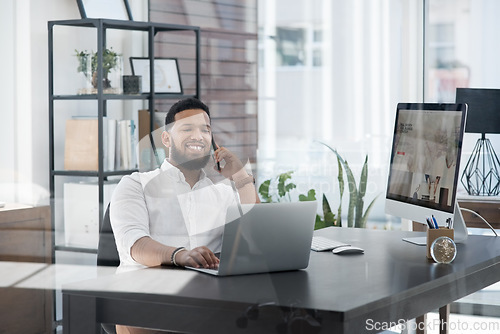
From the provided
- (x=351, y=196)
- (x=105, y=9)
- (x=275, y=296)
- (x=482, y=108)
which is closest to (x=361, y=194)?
(x=351, y=196)

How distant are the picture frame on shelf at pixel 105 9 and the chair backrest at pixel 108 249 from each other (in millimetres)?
1755

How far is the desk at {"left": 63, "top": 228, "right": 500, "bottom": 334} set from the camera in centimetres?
154

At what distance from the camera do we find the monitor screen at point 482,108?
11.6 feet

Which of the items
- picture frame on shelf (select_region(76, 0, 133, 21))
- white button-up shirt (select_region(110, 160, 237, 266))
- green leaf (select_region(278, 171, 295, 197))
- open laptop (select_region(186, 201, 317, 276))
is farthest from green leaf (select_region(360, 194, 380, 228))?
open laptop (select_region(186, 201, 317, 276))

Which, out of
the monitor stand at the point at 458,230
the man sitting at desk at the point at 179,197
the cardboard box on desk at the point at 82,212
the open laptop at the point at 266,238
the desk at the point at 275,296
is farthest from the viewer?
the cardboard box on desk at the point at 82,212

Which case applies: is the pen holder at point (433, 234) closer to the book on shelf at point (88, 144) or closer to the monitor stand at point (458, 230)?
the monitor stand at point (458, 230)

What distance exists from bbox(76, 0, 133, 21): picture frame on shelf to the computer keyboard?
1964mm

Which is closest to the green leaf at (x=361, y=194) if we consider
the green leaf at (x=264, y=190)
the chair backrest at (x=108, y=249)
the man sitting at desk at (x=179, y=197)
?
the green leaf at (x=264, y=190)

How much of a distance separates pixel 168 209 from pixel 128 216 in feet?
0.60

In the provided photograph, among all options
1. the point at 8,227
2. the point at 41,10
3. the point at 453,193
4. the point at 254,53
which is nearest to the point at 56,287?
the point at 8,227

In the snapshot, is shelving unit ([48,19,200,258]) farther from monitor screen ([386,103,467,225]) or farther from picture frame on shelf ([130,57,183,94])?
monitor screen ([386,103,467,225])

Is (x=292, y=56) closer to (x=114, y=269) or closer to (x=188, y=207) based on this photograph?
(x=188, y=207)

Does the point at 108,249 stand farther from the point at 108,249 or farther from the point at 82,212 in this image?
the point at 82,212

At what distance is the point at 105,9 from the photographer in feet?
12.5
